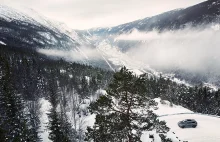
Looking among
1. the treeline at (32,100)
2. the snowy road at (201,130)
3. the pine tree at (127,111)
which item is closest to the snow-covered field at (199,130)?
the snowy road at (201,130)

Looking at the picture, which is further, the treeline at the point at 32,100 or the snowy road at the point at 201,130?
the snowy road at the point at 201,130

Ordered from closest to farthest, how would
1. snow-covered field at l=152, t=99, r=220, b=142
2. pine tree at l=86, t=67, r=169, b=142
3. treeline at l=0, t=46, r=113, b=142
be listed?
pine tree at l=86, t=67, r=169, b=142 → treeline at l=0, t=46, r=113, b=142 → snow-covered field at l=152, t=99, r=220, b=142

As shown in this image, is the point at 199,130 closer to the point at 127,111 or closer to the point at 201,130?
the point at 201,130

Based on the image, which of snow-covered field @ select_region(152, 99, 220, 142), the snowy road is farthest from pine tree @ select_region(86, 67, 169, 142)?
the snowy road

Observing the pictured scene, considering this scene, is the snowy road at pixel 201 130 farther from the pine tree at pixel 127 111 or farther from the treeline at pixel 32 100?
the treeline at pixel 32 100

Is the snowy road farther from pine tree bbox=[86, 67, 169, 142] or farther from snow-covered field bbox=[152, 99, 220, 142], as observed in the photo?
pine tree bbox=[86, 67, 169, 142]

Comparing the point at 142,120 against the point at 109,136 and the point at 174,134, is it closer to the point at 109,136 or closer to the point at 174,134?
the point at 109,136

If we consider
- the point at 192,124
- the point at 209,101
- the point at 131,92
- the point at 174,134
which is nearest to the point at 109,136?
the point at 131,92

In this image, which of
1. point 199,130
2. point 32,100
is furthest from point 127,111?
point 32,100

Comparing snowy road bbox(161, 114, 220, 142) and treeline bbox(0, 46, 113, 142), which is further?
snowy road bbox(161, 114, 220, 142)
